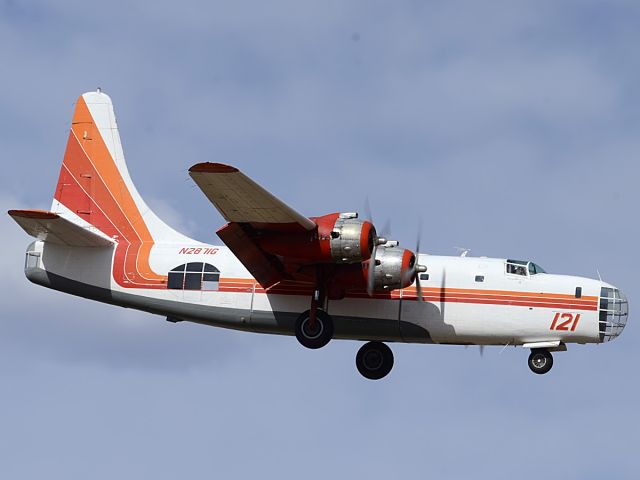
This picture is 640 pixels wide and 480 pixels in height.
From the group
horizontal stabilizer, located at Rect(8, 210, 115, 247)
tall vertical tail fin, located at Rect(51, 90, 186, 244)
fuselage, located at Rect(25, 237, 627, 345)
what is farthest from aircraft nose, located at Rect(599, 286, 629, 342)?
horizontal stabilizer, located at Rect(8, 210, 115, 247)

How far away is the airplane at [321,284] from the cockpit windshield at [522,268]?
0.02 meters

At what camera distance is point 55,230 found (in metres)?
28.8

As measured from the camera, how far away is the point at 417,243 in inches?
1123

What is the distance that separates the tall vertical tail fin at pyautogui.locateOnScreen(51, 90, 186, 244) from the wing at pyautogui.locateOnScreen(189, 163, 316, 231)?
4.95m

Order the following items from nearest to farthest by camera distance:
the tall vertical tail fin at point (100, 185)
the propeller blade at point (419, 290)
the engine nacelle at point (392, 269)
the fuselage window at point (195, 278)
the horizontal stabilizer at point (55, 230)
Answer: the engine nacelle at point (392, 269)
the horizontal stabilizer at point (55, 230)
the propeller blade at point (419, 290)
the fuselage window at point (195, 278)
the tall vertical tail fin at point (100, 185)

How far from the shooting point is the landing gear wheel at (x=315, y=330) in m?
27.7

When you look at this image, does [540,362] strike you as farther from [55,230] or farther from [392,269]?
[55,230]

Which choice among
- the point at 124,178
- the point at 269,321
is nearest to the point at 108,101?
the point at 124,178

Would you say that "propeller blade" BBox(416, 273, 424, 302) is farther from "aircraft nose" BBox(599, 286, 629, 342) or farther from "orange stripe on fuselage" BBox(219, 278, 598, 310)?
"aircraft nose" BBox(599, 286, 629, 342)

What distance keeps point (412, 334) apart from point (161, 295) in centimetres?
588

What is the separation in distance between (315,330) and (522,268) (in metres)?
4.89

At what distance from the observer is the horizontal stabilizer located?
1089 inches

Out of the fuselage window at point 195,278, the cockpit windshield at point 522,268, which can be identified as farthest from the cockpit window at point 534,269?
the fuselage window at point 195,278

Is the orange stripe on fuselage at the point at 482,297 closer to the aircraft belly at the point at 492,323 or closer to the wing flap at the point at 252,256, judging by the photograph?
the aircraft belly at the point at 492,323
